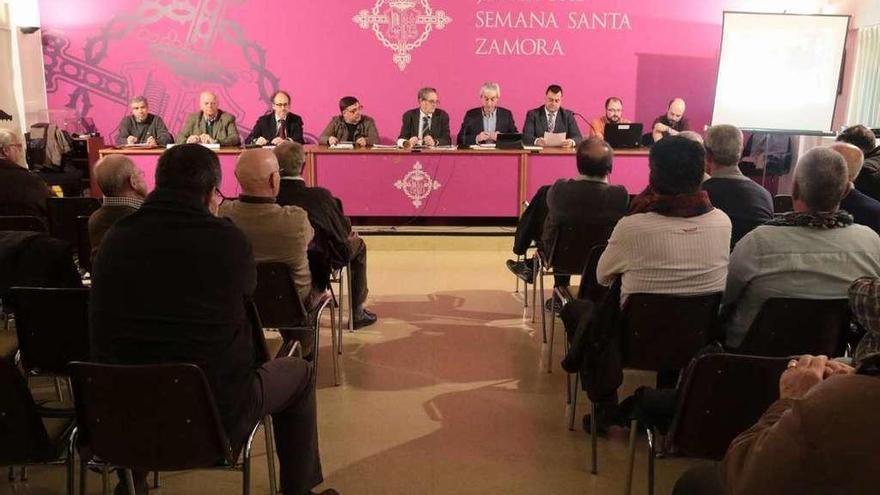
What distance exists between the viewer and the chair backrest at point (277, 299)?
117 inches

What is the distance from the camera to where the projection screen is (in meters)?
7.38

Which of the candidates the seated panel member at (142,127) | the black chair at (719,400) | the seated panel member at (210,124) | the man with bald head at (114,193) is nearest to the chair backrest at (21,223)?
the man with bald head at (114,193)

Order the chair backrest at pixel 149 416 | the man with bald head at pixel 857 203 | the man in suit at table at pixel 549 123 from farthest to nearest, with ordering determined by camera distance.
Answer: the man in suit at table at pixel 549 123, the man with bald head at pixel 857 203, the chair backrest at pixel 149 416

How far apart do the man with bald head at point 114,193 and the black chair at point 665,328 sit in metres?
2.04

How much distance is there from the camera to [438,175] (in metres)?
6.72

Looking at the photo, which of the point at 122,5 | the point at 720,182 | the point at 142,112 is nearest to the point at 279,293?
the point at 720,182

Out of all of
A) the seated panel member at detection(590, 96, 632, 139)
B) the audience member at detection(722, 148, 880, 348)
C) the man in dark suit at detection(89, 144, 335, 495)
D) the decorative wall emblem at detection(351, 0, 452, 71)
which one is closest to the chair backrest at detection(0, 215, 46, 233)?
the man in dark suit at detection(89, 144, 335, 495)

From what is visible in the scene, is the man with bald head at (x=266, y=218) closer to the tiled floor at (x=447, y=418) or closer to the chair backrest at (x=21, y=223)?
the tiled floor at (x=447, y=418)

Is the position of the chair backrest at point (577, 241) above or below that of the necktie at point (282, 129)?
below

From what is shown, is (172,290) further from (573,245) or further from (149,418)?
(573,245)

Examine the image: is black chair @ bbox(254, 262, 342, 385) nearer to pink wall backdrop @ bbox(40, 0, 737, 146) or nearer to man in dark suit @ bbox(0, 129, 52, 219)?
man in dark suit @ bbox(0, 129, 52, 219)

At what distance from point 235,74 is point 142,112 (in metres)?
1.20

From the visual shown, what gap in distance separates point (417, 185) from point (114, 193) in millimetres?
3799

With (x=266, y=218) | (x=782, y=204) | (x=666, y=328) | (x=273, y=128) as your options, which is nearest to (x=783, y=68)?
(x=782, y=204)
